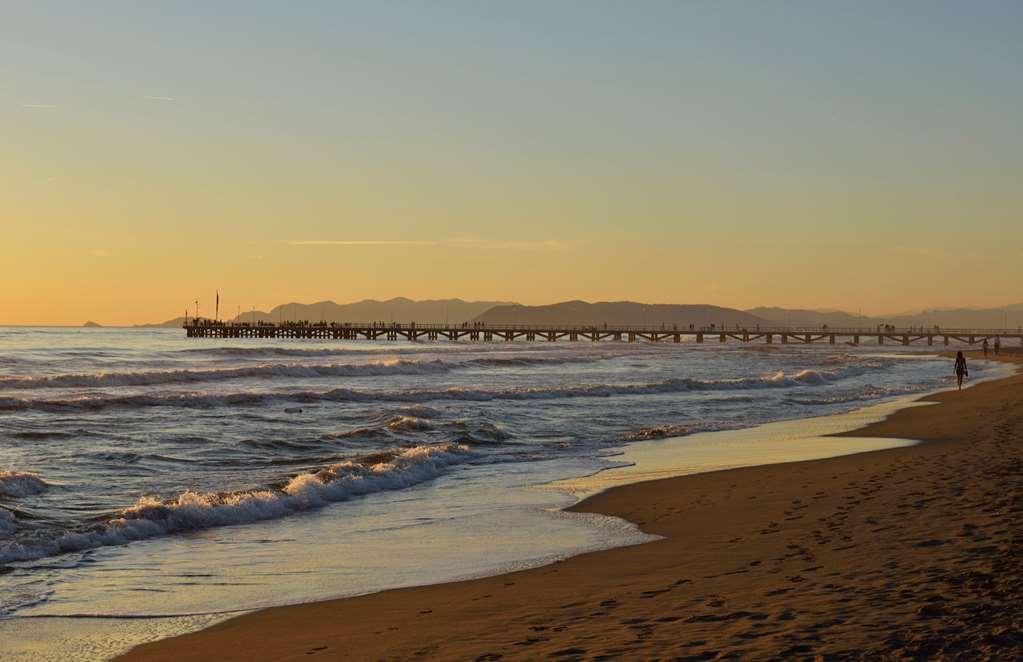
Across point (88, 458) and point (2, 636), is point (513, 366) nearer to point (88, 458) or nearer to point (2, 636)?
point (88, 458)

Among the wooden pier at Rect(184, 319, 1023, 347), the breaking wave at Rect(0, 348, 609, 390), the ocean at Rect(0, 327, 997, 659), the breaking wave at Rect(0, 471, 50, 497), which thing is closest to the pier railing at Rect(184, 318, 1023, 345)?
the wooden pier at Rect(184, 319, 1023, 347)

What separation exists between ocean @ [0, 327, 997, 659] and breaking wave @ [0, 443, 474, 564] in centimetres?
3

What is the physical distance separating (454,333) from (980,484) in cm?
12376

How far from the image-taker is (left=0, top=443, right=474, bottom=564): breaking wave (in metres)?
10.2

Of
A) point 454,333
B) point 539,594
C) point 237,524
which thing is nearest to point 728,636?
point 539,594

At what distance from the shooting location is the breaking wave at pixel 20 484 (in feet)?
42.3

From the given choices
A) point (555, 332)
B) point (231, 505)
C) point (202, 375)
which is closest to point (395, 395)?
point (202, 375)

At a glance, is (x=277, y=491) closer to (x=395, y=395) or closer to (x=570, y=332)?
(x=395, y=395)

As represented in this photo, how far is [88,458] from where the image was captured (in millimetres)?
17047

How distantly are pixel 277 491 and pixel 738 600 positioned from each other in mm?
7773

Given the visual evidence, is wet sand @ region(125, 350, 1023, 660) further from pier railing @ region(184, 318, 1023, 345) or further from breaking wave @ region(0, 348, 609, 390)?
pier railing @ region(184, 318, 1023, 345)

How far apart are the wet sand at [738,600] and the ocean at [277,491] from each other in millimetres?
701

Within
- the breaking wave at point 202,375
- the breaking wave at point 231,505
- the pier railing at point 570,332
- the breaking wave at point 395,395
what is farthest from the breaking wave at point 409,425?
the pier railing at point 570,332

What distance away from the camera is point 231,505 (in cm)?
1210
